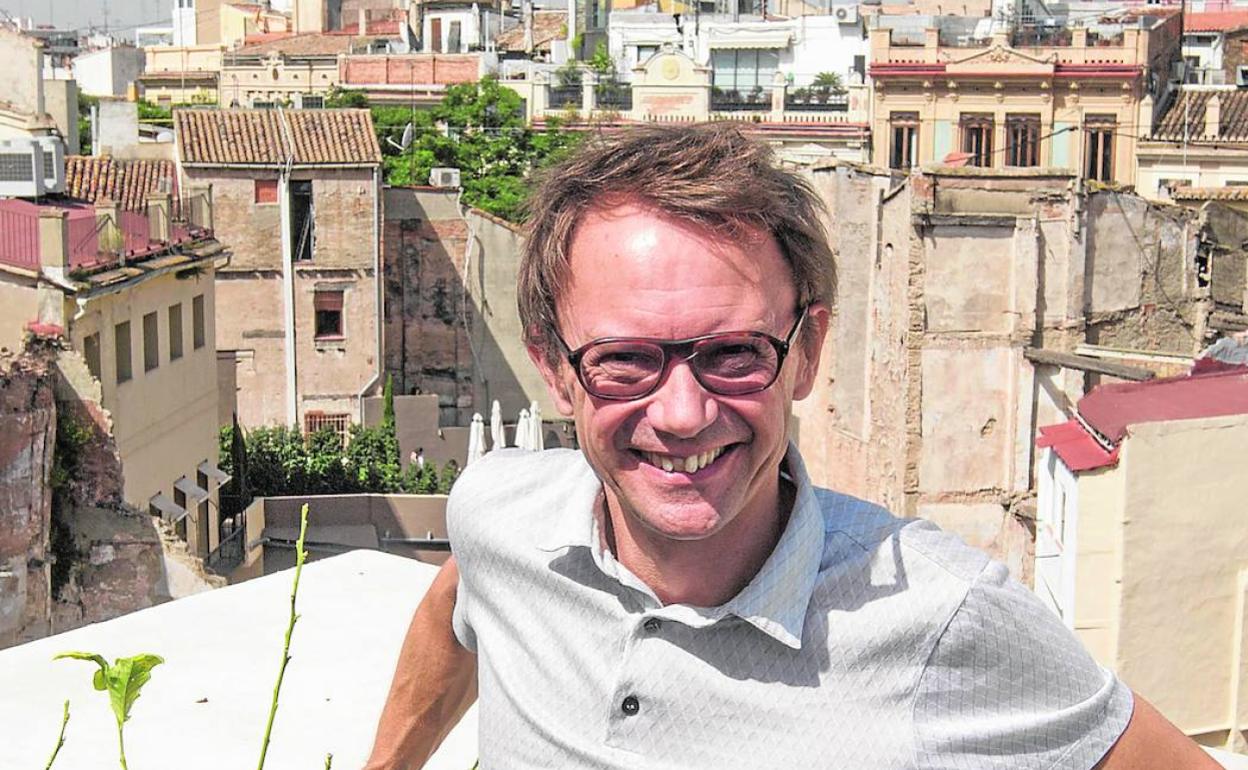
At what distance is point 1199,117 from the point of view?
125 ft

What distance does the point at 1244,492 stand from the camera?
1073cm

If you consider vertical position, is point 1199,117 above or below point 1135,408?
above

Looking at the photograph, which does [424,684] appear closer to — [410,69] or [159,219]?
[159,219]

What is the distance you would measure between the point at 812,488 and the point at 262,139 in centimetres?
2615

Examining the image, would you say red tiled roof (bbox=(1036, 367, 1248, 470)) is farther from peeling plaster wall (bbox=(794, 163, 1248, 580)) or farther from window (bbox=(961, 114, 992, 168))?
window (bbox=(961, 114, 992, 168))

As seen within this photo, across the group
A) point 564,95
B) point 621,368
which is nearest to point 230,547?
point 621,368

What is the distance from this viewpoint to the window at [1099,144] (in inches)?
1564

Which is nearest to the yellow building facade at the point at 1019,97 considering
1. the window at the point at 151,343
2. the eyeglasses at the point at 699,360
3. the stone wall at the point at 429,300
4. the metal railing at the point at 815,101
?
the metal railing at the point at 815,101

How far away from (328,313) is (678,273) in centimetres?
2658

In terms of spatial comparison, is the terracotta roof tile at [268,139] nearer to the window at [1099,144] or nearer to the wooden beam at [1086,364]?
the wooden beam at [1086,364]

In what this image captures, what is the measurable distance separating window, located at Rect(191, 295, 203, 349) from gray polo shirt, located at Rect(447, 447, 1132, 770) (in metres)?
17.4

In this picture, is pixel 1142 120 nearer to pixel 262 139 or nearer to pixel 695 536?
pixel 262 139

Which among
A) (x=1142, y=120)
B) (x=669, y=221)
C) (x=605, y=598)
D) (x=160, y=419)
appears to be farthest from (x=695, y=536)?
(x=1142, y=120)

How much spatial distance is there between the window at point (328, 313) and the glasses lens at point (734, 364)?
26.3 meters
